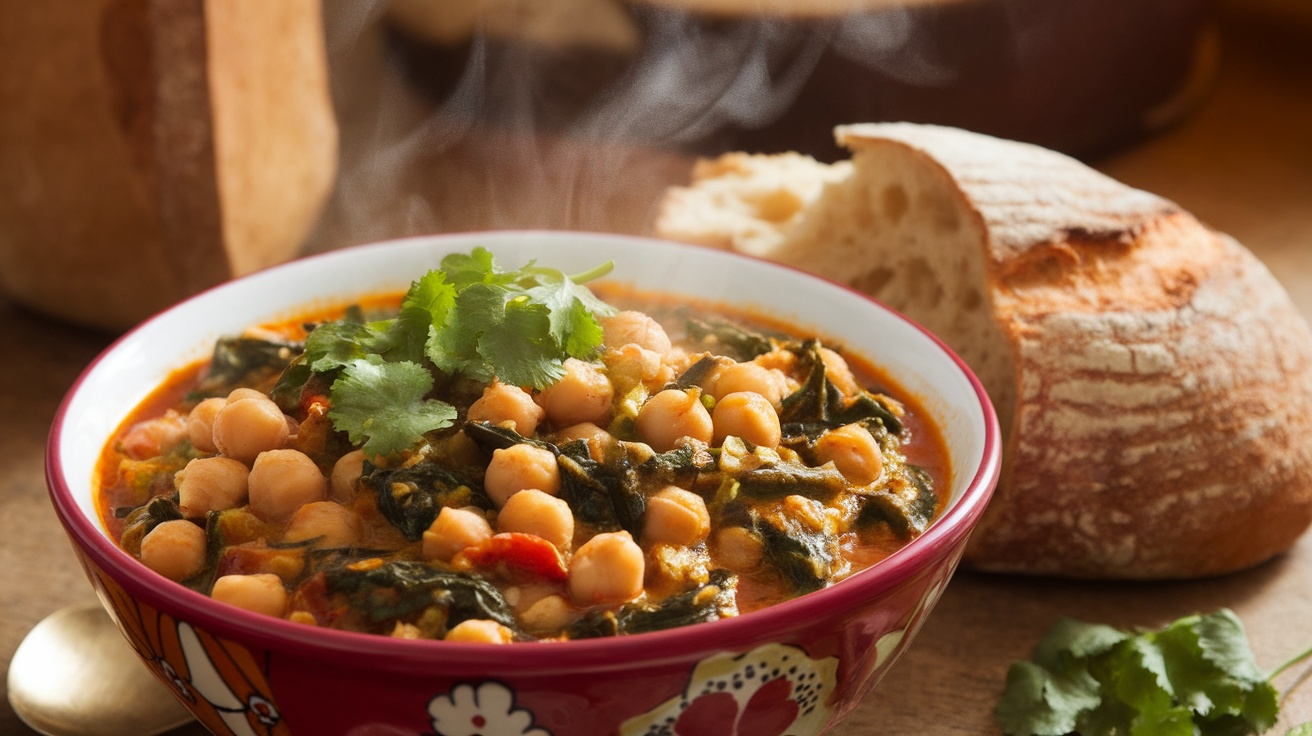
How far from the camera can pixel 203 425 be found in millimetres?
3068

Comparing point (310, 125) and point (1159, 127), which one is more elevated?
point (310, 125)

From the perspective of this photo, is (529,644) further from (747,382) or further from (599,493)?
(747,382)

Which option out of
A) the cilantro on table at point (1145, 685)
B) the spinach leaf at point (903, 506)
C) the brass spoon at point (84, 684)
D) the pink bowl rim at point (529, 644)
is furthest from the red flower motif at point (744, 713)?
the brass spoon at point (84, 684)

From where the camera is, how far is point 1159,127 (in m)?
7.02

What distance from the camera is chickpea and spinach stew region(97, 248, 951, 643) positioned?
2.47m

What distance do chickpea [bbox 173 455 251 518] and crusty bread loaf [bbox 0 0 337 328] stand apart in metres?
2.09

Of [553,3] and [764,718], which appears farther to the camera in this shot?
[553,3]

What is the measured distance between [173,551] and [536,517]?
29.1 inches

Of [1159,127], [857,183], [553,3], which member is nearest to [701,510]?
[857,183]

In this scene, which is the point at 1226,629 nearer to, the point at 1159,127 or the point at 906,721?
the point at 906,721

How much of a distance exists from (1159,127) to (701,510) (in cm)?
535

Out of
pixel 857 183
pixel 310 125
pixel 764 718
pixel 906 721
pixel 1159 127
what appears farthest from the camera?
pixel 1159 127

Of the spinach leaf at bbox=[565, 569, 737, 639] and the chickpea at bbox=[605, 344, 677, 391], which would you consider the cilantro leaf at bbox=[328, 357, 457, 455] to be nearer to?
the chickpea at bbox=[605, 344, 677, 391]

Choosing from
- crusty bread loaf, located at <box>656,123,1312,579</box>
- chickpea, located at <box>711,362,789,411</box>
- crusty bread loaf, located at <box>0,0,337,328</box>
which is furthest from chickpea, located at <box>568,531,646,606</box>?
crusty bread loaf, located at <box>0,0,337,328</box>
